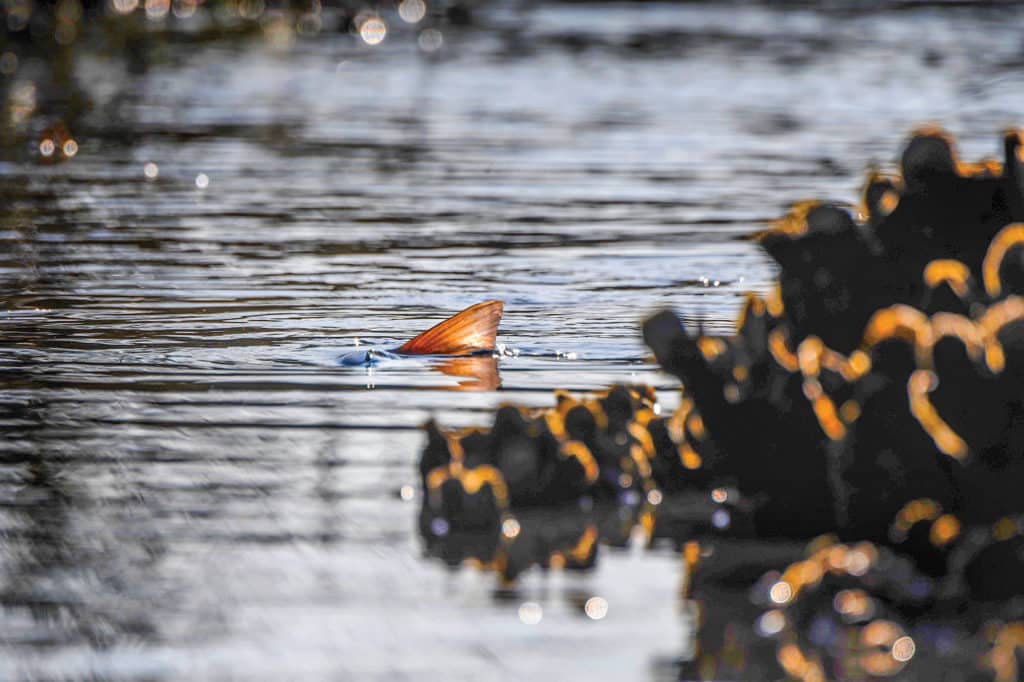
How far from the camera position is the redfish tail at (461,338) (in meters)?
10.7

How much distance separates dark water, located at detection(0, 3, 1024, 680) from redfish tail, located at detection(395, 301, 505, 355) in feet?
0.61

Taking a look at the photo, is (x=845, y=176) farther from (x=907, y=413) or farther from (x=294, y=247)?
(x=907, y=413)

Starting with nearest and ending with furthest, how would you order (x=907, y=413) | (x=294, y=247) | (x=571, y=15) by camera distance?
(x=907, y=413) < (x=294, y=247) < (x=571, y=15)

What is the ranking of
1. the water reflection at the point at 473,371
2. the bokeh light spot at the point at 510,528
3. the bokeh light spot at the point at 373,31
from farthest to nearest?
the bokeh light spot at the point at 373,31 < the water reflection at the point at 473,371 < the bokeh light spot at the point at 510,528

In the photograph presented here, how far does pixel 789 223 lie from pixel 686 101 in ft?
72.1

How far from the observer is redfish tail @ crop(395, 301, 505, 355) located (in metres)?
10.7

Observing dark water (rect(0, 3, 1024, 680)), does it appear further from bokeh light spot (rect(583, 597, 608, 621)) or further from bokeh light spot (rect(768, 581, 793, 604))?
bokeh light spot (rect(768, 581, 793, 604))

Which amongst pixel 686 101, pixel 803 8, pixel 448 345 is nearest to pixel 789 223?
pixel 448 345

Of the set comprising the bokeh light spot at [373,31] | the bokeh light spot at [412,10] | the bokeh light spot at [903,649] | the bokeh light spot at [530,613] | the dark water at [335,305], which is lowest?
the bokeh light spot at [412,10]

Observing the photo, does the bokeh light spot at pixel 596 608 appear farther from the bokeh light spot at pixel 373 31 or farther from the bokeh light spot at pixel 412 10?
the bokeh light spot at pixel 412 10

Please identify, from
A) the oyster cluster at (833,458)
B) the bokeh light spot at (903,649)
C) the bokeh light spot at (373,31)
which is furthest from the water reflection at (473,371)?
the bokeh light spot at (373,31)

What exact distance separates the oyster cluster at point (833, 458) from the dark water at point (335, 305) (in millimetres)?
284

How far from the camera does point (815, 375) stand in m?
6.96

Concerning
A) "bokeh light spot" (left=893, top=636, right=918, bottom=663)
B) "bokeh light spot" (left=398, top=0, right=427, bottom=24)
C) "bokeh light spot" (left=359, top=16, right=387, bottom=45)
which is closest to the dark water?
"bokeh light spot" (left=893, top=636, right=918, bottom=663)
